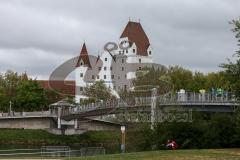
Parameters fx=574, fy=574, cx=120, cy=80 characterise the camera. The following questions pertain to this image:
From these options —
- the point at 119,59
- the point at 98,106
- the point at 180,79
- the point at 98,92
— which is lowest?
the point at 98,106

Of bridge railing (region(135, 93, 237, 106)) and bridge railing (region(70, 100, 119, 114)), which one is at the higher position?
bridge railing (region(135, 93, 237, 106))

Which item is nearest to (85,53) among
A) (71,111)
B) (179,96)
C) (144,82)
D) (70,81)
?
(70,81)

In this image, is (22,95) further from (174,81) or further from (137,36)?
(137,36)

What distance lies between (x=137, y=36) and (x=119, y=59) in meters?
12.3

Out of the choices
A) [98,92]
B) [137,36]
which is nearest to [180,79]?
[98,92]

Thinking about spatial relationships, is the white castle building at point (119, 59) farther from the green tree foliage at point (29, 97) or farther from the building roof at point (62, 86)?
the green tree foliage at point (29, 97)

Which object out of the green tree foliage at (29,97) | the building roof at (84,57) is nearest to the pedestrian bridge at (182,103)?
the green tree foliage at (29,97)

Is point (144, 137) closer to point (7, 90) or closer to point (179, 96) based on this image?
point (179, 96)

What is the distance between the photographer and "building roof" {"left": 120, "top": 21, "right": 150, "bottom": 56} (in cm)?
18400

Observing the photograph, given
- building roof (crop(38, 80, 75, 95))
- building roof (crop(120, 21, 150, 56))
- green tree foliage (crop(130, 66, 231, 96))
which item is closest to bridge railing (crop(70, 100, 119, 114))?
green tree foliage (crop(130, 66, 231, 96))

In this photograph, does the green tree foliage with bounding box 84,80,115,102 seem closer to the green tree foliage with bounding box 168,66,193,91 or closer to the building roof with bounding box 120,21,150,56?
the green tree foliage with bounding box 168,66,193,91

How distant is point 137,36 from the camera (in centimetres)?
18612

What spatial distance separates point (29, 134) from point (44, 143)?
14.8 ft

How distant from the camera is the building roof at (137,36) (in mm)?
184000
